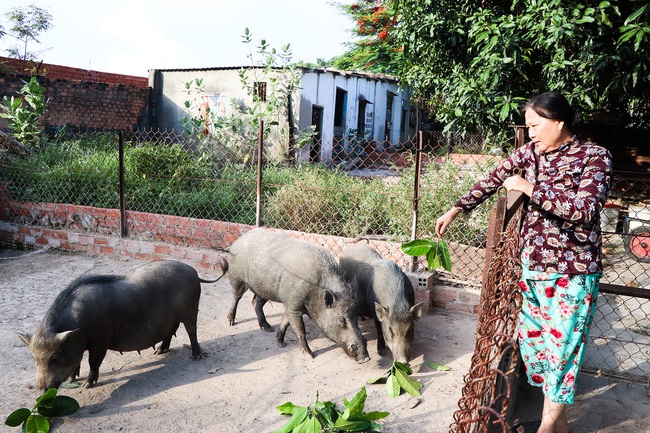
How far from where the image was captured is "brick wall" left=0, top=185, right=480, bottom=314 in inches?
267

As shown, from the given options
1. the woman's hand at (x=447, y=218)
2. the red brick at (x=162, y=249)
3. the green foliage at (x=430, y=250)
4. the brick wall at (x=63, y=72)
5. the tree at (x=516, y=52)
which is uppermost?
the brick wall at (x=63, y=72)

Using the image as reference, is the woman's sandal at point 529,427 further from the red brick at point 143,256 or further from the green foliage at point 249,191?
the red brick at point 143,256

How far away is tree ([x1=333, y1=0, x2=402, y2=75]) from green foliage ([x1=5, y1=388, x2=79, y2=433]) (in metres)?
20.7

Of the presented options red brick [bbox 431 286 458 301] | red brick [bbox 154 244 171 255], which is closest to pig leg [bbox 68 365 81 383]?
red brick [bbox 154 244 171 255]

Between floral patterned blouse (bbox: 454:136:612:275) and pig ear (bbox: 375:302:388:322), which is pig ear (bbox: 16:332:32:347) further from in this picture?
floral patterned blouse (bbox: 454:136:612:275)

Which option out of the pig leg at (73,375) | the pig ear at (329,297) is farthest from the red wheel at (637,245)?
the pig leg at (73,375)

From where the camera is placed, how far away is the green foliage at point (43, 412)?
3.24 m

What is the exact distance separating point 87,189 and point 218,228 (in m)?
2.55

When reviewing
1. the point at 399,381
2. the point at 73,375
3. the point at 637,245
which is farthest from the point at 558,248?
the point at 637,245

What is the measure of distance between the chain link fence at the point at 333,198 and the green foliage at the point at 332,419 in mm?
2249

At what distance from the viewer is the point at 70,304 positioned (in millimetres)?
3752

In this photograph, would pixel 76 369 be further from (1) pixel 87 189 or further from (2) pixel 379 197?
(1) pixel 87 189

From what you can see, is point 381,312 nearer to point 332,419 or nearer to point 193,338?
point 332,419

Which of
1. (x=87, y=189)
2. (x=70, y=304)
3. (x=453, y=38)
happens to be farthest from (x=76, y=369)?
(x=453, y=38)
